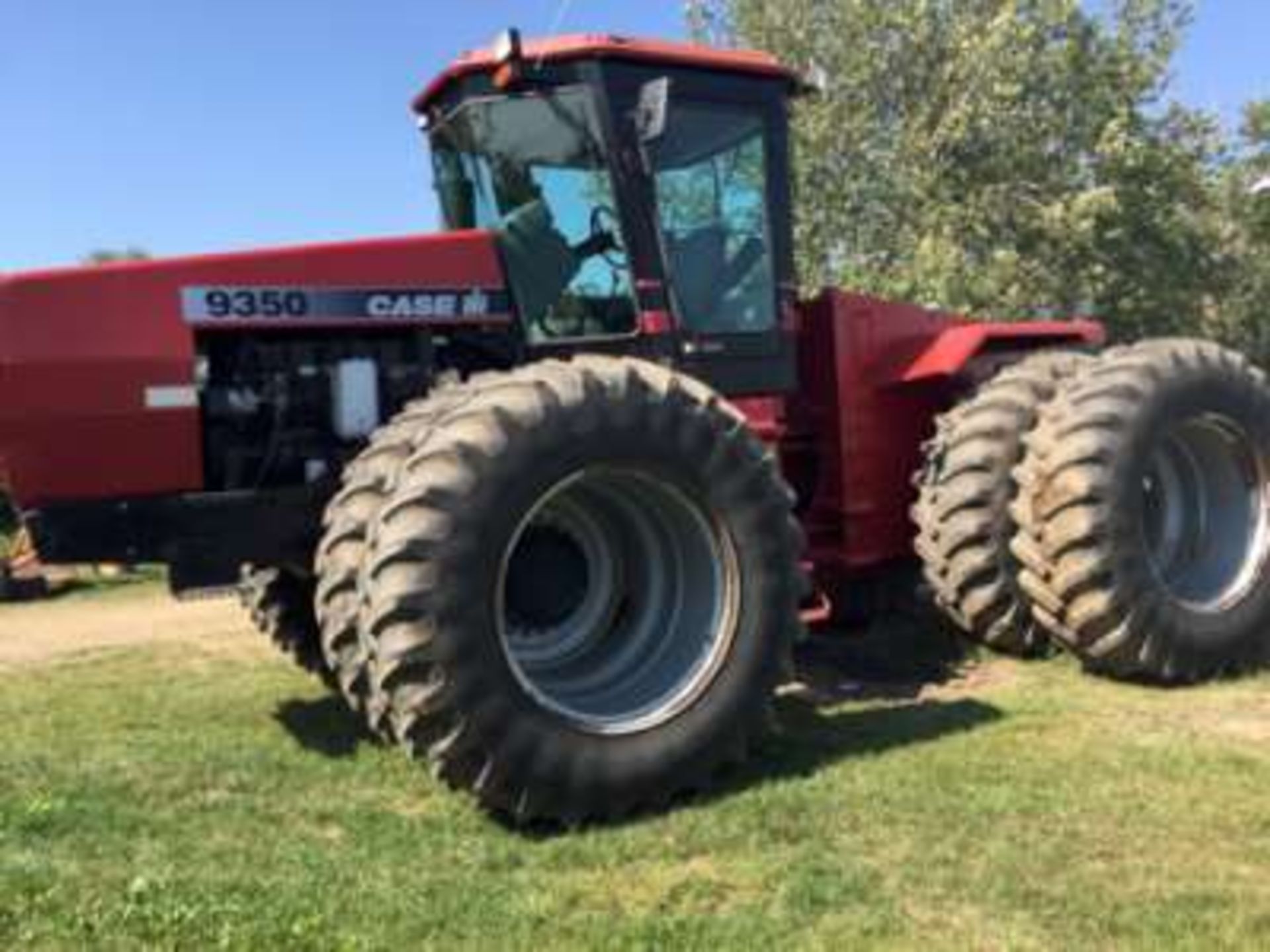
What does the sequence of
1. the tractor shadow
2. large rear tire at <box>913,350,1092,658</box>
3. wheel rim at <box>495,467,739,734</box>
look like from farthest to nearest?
large rear tire at <box>913,350,1092,658</box> → the tractor shadow → wheel rim at <box>495,467,739,734</box>

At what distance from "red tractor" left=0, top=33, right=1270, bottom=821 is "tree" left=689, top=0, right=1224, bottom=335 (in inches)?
463

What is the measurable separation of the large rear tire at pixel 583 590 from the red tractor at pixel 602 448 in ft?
0.04

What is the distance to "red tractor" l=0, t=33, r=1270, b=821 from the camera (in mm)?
5273

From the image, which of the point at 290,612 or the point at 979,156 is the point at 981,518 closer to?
the point at 290,612

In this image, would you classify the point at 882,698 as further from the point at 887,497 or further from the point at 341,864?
the point at 341,864

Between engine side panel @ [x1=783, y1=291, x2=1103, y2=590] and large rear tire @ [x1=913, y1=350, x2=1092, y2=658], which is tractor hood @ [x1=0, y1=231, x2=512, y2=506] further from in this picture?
large rear tire @ [x1=913, y1=350, x2=1092, y2=658]

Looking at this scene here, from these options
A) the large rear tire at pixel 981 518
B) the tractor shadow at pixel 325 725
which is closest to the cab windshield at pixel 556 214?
the large rear tire at pixel 981 518

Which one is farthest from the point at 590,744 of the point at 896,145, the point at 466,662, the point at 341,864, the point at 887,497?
the point at 896,145

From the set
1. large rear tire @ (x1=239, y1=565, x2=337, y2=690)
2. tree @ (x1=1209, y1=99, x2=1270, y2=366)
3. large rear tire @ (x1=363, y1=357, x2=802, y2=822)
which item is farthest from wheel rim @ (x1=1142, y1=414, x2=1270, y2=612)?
tree @ (x1=1209, y1=99, x2=1270, y2=366)

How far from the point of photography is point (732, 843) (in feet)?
16.2

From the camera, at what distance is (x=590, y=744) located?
529 cm

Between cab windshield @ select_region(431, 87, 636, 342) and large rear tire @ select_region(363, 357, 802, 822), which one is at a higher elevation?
cab windshield @ select_region(431, 87, 636, 342)

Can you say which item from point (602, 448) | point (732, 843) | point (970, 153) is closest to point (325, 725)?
point (602, 448)

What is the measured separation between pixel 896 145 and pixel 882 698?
1491cm
